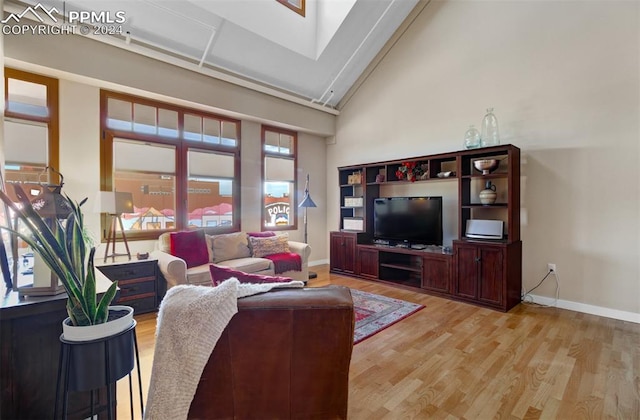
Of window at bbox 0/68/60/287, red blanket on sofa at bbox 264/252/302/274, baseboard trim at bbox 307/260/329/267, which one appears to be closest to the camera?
window at bbox 0/68/60/287

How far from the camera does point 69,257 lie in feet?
4.24

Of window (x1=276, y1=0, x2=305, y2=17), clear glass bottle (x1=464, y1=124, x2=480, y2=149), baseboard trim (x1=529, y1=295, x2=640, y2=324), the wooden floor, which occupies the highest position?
window (x1=276, y1=0, x2=305, y2=17)

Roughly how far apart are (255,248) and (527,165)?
150 inches

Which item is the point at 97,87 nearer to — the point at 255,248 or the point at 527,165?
the point at 255,248

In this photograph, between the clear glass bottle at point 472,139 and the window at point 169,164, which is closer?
the window at point 169,164

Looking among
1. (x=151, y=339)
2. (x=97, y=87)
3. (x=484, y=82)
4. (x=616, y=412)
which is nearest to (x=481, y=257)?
(x=616, y=412)

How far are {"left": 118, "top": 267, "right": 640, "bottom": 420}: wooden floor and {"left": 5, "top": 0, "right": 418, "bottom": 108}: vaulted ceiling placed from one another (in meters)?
3.35

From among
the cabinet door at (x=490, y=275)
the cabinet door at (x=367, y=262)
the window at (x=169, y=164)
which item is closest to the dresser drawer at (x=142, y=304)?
the window at (x=169, y=164)

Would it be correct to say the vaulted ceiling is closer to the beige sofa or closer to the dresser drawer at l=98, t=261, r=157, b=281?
the beige sofa

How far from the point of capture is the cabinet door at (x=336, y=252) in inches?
205

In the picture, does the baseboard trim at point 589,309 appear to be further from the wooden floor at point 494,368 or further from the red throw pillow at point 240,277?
the red throw pillow at point 240,277

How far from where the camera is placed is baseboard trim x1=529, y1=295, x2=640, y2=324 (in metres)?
3.12

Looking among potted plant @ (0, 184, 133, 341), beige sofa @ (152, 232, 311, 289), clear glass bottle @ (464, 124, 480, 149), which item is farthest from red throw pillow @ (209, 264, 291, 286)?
clear glass bottle @ (464, 124, 480, 149)

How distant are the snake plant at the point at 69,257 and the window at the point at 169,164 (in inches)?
108
